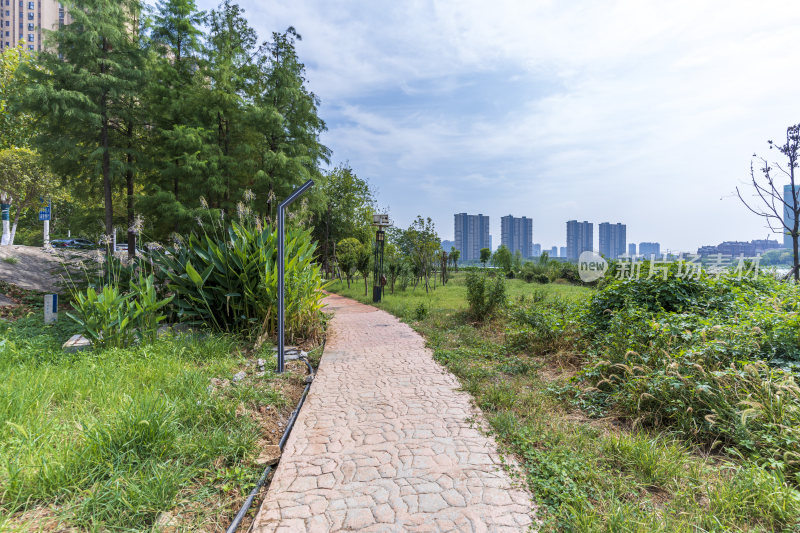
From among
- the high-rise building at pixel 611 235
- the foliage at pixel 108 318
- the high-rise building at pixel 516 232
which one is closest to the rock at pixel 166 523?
the foliage at pixel 108 318

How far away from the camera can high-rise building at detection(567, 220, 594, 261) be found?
4831cm

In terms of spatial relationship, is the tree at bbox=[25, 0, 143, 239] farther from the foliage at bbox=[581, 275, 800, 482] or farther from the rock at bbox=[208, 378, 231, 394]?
the foliage at bbox=[581, 275, 800, 482]

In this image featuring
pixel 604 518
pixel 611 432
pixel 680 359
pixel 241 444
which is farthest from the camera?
pixel 680 359

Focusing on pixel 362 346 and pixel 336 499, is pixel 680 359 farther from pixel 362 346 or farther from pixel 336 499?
pixel 362 346

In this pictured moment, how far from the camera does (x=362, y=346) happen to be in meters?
5.69

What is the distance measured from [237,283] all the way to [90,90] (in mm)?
8496

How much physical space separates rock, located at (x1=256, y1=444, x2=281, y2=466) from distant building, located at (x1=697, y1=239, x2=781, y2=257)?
22.9ft

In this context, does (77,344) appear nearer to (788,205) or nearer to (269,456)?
(269,456)

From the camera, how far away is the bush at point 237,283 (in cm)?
519

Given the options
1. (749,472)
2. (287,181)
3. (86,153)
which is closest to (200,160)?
(287,181)

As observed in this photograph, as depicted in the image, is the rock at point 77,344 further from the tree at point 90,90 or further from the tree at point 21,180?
the tree at point 21,180

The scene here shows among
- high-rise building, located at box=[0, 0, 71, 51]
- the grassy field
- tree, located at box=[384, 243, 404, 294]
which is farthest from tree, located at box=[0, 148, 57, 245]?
high-rise building, located at box=[0, 0, 71, 51]

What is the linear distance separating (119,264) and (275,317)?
9.12 ft

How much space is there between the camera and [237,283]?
5.32 metres
